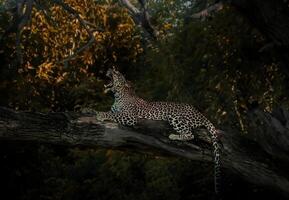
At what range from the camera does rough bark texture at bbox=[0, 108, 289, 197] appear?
891cm

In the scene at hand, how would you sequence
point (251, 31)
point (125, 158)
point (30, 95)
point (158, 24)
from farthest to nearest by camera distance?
point (158, 24) < point (30, 95) < point (125, 158) < point (251, 31)

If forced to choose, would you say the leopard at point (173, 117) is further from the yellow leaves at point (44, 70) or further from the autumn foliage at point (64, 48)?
the autumn foliage at point (64, 48)

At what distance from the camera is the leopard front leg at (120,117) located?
9273 millimetres

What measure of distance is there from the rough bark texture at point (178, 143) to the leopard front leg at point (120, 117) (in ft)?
0.27

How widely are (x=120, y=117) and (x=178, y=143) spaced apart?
0.89 metres

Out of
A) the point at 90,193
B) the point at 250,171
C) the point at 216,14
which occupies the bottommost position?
the point at 90,193

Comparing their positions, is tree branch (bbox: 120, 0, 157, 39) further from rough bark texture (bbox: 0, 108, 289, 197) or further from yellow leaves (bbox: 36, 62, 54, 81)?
rough bark texture (bbox: 0, 108, 289, 197)

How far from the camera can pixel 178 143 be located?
9.25 meters

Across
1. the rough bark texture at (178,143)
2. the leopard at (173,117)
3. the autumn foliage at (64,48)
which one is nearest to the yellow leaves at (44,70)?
the autumn foliage at (64,48)

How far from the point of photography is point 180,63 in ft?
46.0

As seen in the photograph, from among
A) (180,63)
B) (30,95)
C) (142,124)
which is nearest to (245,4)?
(142,124)

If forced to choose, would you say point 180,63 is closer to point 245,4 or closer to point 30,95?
point 245,4

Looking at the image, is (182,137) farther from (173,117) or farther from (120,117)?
(120,117)

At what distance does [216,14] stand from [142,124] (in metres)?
4.61
